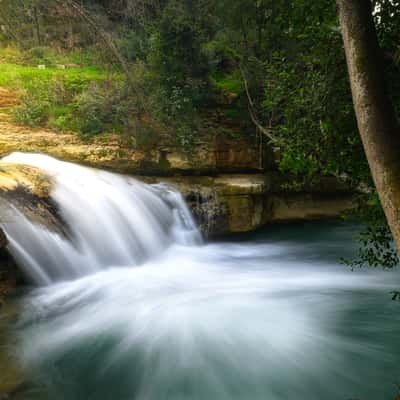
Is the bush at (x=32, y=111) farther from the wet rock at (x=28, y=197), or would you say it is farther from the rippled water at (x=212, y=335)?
the rippled water at (x=212, y=335)

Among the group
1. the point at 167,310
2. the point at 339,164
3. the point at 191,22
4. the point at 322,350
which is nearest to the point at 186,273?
the point at 167,310

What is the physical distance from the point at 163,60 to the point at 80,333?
803 cm

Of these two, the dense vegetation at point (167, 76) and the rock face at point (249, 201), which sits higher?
the dense vegetation at point (167, 76)

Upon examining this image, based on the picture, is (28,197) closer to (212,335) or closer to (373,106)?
(212,335)

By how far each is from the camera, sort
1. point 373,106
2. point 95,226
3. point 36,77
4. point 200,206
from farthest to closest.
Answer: point 36,77 < point 200,206 < point 95,226 < point 373,106

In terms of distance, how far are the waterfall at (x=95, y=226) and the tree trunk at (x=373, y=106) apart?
5.06m

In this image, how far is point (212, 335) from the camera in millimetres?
4297

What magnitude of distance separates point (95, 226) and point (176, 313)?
8.91 ft

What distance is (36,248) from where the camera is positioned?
5473mm

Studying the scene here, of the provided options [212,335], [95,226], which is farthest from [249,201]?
[212,335]

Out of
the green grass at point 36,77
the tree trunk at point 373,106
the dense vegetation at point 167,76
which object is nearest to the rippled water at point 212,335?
the dense vegetation at point 167,76

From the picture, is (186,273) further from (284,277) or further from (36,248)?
(36,248)

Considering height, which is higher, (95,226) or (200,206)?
(95,226)

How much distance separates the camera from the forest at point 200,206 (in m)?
3.21
